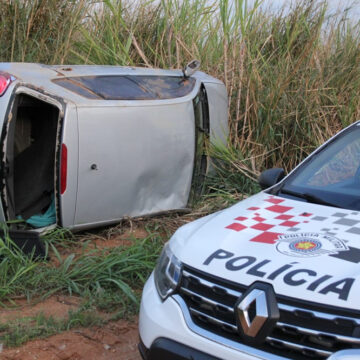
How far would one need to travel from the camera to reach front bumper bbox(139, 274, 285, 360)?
2.19m

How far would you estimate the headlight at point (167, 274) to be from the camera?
2555mm

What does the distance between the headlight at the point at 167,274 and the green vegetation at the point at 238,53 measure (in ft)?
7.67

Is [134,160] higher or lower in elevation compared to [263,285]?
lower

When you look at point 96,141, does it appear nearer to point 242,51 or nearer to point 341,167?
point 341,167

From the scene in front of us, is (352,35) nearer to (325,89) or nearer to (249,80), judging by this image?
(325,89)

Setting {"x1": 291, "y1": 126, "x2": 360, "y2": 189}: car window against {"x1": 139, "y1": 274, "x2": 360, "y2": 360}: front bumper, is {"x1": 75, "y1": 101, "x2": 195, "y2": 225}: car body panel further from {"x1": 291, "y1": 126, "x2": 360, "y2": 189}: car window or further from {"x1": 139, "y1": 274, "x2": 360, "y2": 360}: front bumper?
{"x1": 139, "y1": 274, "x2": 360, "y2": 360}: front bumper

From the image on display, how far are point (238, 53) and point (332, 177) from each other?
4.12 meters

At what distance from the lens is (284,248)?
2.44 meters

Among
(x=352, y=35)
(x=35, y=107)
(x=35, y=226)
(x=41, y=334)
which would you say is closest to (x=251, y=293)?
(x=41, y=334)

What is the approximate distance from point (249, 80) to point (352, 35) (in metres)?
1.53

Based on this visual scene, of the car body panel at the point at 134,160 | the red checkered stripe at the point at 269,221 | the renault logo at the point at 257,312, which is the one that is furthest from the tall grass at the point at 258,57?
the renault logo at the point at 257,312

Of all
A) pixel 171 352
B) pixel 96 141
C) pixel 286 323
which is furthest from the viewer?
pixel 96 141

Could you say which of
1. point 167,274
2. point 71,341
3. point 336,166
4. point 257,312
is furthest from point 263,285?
point 71,341

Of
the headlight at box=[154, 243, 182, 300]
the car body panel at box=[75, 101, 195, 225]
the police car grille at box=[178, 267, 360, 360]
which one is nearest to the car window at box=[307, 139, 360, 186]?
the headlight at box=[154, 243, 182, 300]
